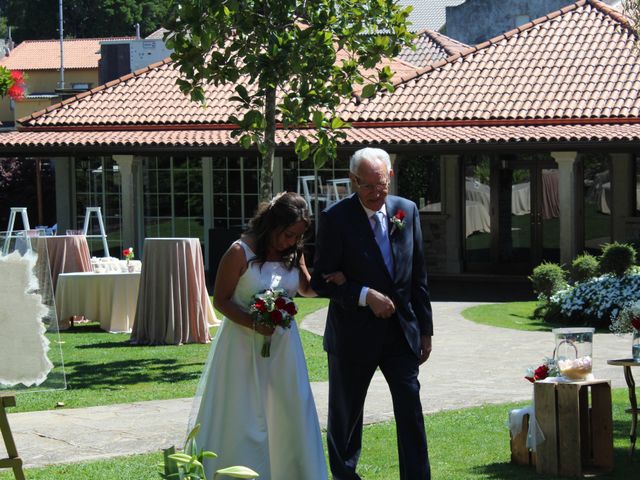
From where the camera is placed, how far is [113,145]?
23562 millimetres

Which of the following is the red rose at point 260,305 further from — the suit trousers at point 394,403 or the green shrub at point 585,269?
the green shrub at point 585,269

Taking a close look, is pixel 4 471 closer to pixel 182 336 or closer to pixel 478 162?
pixel 182 336

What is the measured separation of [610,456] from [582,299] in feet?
31.9

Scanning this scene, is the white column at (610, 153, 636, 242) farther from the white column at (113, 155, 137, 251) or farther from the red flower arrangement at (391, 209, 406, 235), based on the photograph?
the red flower arrangement at (391, 209, 406, 235)

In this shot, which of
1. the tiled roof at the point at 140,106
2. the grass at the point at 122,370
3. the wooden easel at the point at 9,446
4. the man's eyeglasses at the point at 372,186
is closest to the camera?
the wooden easel at the point at 9,446

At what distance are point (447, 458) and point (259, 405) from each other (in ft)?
5.64

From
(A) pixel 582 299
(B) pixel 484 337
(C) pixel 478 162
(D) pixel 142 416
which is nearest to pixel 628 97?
(C) pixel 478 162

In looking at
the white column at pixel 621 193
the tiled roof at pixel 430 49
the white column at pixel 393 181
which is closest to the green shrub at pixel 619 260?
the white column at pixel 621 193

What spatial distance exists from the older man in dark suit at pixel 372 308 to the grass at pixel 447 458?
0.80 m

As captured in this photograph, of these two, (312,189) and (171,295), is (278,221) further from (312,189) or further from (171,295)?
(312,189)

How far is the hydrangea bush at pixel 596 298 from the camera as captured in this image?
1594 cm

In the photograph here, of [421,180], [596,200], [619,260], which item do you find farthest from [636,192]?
[619,260]

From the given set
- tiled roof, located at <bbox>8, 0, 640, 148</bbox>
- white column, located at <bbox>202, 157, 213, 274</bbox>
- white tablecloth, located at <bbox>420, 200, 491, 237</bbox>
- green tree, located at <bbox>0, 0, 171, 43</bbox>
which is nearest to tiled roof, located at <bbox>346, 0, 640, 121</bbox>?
tiled roof, located at <bbox>8, 0, 640, 148</bbox>

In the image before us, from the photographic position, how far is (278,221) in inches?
245
